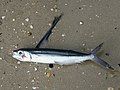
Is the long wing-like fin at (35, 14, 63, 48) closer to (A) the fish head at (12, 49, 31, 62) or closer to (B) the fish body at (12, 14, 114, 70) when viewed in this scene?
(B) the fish body at (12, 14, 114, 70)

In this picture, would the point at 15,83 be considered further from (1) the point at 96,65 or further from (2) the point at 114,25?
(2) the point at 114,25

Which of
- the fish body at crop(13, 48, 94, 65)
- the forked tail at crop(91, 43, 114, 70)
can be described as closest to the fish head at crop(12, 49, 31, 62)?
the fish body at crop(13, 48, 94, 65)

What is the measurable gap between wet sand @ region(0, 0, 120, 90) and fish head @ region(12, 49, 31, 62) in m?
0.14

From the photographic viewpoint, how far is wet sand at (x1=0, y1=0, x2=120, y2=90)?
425cm

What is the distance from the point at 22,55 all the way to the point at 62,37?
54cm

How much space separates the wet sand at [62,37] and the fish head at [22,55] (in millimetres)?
140

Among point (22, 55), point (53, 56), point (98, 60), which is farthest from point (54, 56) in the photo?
point (98, 60)

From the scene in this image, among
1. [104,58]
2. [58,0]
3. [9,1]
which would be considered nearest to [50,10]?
[58,0]

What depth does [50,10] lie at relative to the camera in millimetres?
4648

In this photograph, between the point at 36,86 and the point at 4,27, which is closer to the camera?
the point at 36,86

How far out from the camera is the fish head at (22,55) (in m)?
4.15

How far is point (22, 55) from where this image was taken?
4168 millimetres

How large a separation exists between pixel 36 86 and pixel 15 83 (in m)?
0.22

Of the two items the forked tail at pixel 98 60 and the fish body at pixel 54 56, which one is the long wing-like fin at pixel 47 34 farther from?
the forked tail at pixel 98 60
